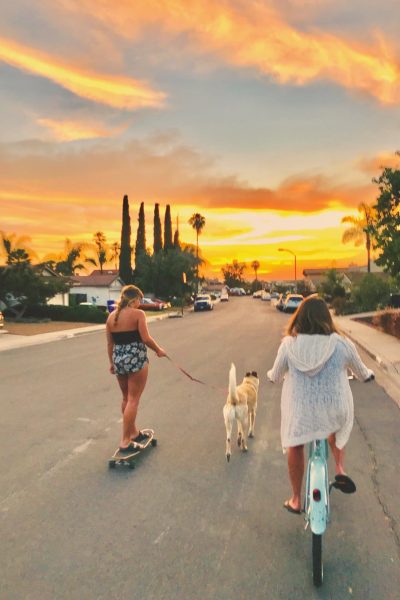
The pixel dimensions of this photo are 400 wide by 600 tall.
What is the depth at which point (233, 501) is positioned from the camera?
4.42 meters

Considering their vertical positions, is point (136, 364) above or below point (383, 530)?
above

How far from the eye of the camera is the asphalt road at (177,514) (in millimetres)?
3195

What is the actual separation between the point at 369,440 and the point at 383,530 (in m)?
2.57

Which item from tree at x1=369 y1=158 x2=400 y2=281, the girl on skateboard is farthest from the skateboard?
tree at x1=369 y1=158 x2=400 y2=281

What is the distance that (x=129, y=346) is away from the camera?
5.38 meters

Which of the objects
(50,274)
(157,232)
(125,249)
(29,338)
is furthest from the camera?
(157,232)

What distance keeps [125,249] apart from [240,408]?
64888mm

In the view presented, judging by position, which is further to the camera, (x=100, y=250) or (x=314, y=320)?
(x=100, y=250)

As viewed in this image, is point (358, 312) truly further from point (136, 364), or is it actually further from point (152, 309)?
point (136, 364)

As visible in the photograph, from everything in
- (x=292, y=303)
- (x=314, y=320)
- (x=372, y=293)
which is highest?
(x=314, y=320)

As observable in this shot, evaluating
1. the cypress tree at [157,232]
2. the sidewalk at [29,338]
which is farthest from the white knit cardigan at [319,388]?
the cypress tree at [157,232]

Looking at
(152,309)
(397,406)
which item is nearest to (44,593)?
(397,406)

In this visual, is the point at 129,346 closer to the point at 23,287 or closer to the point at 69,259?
the point at 23,287

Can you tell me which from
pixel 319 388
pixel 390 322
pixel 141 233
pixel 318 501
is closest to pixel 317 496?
pixel 318 501
